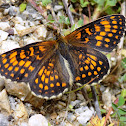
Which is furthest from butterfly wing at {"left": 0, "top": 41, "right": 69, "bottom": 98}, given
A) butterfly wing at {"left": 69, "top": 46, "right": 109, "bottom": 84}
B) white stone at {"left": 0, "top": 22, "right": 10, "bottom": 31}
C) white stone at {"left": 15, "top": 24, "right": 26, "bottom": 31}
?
white stone at {"left": 0, "top": 22, "right": 10, "bottom": 31}

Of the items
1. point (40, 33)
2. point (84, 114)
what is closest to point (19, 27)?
point (40, 33)

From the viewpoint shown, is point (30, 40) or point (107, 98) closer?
point (30, 40)

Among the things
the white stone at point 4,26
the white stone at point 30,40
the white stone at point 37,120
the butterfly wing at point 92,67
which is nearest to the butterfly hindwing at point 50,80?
the butterfly wing at point 92,67

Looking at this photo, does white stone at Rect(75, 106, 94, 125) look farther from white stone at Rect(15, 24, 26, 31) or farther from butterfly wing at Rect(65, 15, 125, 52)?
white stone at Rect(15, 24, 26, 31)

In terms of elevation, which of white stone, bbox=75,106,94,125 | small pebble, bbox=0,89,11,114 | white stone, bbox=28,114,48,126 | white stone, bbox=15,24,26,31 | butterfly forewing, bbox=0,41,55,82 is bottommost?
white stone, bbox=75,106,94,125

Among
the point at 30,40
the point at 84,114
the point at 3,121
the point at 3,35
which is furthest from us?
the point at 30,40

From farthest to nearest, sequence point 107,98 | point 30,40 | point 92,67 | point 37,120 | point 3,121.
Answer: point 107,98
point 30,40
point 92,67
point 37,120
point 3,121

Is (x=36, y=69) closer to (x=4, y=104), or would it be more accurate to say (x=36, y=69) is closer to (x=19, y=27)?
(x=4, y=104)

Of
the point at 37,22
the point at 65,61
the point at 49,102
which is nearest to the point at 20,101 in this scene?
the point at 49,102
